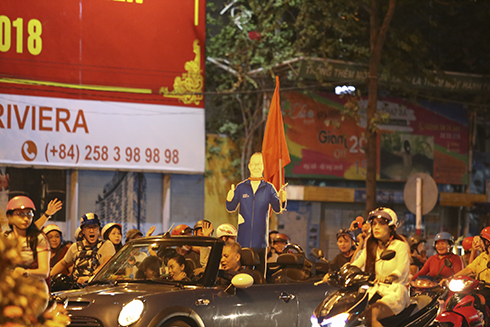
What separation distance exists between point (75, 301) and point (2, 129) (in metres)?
11.9

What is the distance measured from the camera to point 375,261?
7.99m

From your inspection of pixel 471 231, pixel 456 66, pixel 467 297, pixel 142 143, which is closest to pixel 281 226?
pixel 142 143

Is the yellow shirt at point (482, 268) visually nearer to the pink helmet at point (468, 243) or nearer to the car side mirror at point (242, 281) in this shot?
the pink helmet at point (468, 243)

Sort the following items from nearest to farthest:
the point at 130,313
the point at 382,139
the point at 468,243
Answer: the point at 130,313
the point at 468,243
the point at 382,139

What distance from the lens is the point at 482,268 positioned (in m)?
9.83

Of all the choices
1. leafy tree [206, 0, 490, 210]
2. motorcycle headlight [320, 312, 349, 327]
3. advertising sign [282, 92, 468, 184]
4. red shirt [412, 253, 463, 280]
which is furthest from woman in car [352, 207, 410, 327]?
advertising sign [282, 92, 468, 184]

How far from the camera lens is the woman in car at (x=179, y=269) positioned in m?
8.02

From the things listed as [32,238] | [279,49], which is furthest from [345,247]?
[279,49]

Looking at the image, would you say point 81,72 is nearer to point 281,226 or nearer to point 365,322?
point 281,226

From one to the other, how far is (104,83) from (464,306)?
1251 centimetres

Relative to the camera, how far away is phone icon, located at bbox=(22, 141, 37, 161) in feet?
60.5

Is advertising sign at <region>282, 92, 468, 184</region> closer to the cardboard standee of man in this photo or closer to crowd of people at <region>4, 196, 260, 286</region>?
crowd of people at <region>4, 196, 260, 286</region>

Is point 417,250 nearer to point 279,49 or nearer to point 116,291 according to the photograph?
point 279,49

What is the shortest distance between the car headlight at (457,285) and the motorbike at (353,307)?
1068 millimetres
